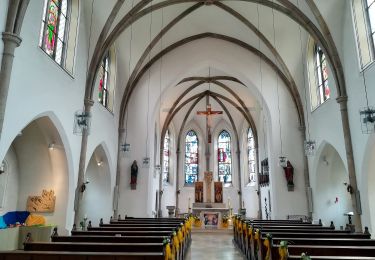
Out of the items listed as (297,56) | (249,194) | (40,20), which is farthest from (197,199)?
(40,20)

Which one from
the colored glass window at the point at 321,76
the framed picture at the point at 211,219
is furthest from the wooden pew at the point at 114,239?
the framed picture at the point at 211,219

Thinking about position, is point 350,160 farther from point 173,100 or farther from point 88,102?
point 173,100

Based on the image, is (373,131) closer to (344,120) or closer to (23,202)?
(344,120)

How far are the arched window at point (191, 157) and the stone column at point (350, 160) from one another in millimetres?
17044

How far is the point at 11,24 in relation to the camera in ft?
25.6

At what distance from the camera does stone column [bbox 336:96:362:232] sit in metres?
11.5

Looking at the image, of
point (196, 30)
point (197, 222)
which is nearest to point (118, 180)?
point (197, 222)

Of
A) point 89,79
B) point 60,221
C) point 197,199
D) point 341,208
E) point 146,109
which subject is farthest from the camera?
point 197,199

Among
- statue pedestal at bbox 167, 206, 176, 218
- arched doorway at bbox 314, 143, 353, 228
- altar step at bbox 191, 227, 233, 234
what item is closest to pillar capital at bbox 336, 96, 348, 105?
arched doorway at bbox 314, 143, 353, 228

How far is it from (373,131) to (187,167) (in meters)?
19.4

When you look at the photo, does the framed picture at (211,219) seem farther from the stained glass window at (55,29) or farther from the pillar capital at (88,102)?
the stained glass window at (55,29)

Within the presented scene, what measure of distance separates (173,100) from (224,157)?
7.86 metres

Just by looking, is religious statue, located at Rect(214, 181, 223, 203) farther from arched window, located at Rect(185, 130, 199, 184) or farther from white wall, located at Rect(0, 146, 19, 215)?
white wall, located at Rect(0, 146, 19, 215)

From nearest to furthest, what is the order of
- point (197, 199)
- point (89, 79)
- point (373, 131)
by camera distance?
point (373, 131) < point (89, 79) < point (197, 199)
